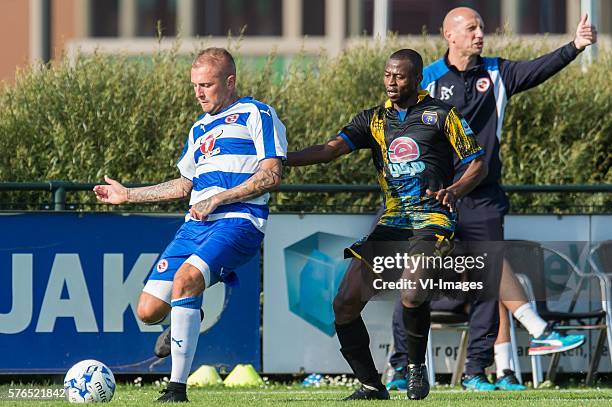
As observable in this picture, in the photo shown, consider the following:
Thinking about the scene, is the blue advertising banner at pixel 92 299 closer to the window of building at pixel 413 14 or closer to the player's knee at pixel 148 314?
the player's knee at pixel 148 314

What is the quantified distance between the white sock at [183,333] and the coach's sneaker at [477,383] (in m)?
3.04

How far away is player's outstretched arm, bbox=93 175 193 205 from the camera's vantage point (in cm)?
927

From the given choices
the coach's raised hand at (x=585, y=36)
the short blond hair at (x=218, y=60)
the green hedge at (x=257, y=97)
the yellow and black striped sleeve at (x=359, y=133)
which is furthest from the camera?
the green hedge at (x=257, y=97)

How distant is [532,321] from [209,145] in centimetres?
359

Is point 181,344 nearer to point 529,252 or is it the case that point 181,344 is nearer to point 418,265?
point 418,265

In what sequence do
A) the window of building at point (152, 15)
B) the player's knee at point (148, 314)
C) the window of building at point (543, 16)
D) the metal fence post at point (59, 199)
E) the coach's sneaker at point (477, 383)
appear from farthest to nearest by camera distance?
the window of building at point (152, 15) < the window of building at point (543, 16) < the metal fence post at point (59, 199) < the coach's sneaker at point (477, 383) < the player's knee at point (148, 314)

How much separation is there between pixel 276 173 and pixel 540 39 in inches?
259

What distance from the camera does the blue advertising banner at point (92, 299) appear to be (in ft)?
37.2

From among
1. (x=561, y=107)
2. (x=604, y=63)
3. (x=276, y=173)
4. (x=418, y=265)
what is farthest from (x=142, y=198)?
(x=604, y=63)

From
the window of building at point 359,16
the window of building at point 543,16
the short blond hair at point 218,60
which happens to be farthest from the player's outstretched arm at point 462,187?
the window of building at point 543,16

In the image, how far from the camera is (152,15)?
3331 centimetres

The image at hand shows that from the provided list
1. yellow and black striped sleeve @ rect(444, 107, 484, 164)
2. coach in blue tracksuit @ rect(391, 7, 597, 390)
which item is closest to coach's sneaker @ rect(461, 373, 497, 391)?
coach in blue tracksuit @ rect(391, 7, 597, 390)

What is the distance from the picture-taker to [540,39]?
14625mm

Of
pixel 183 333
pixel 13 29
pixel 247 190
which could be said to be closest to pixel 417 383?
pixel 183 333
